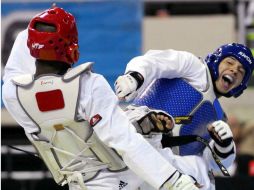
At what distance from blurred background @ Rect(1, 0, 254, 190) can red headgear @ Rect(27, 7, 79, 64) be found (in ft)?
15.5

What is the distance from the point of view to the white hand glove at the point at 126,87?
4531mm

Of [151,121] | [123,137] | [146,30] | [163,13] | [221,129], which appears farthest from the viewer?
[163,13]

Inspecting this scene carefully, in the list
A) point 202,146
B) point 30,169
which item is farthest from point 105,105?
point 30,169

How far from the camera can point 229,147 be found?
17.1 feet

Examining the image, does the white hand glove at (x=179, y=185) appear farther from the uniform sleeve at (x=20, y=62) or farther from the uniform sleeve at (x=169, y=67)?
the uniform sleeve at (x=20, y=62)

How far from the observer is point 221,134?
4965 mm

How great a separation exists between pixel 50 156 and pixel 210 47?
17.3 ft

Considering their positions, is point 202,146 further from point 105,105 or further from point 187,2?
point 187,2

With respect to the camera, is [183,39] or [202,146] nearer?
[202,146]

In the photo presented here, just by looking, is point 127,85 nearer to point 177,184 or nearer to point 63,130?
point 63,130

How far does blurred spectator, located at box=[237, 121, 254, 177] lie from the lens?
8.59 m

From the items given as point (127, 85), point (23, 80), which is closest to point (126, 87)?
point (127, 85)

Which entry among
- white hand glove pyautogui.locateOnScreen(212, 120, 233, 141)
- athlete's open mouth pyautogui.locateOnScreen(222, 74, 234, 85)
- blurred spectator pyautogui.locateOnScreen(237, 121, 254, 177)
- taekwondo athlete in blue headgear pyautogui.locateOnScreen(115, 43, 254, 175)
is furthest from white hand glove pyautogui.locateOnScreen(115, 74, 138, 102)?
blurred spectator pyautogui.locateOnScreen(237, 121, 254, 177)

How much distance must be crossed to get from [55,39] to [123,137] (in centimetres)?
61
